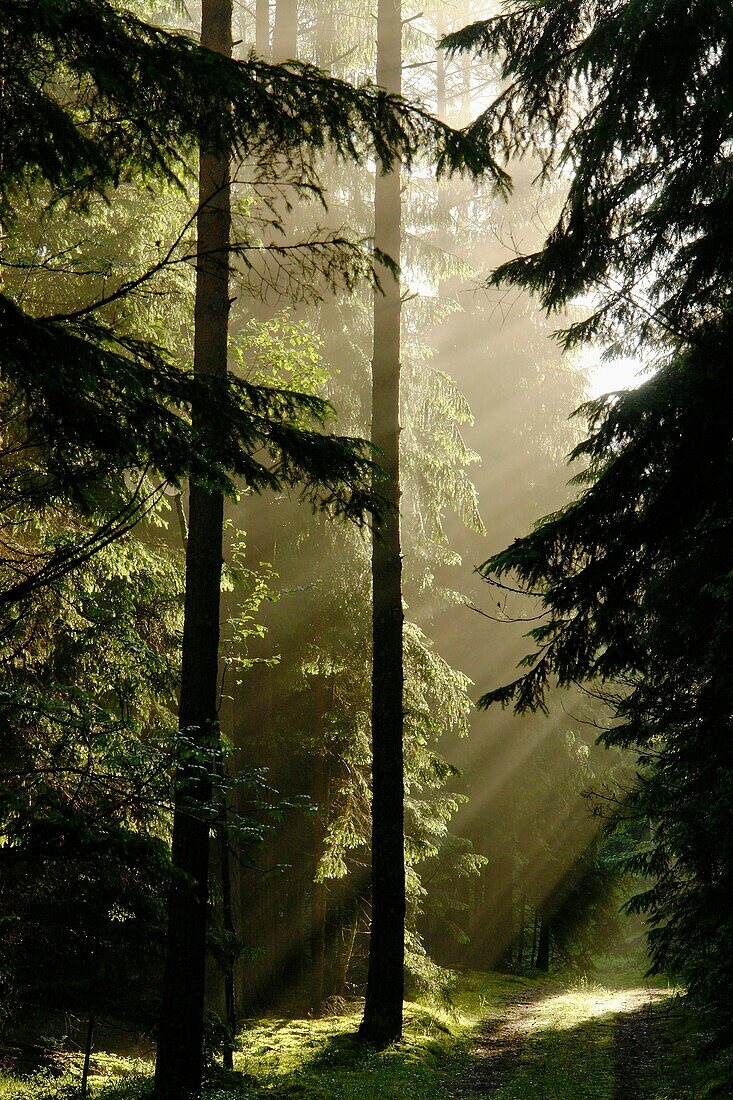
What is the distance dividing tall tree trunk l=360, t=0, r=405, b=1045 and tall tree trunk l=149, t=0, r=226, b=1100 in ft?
9.60

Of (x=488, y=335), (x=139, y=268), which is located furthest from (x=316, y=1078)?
(x=488, y=335)

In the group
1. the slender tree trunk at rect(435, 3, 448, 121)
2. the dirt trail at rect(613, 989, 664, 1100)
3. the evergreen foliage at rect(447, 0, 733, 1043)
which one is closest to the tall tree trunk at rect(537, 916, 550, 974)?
the dirt trail at rect(613, 989, 664, 1100)

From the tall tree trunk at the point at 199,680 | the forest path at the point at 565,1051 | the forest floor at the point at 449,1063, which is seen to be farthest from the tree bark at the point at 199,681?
the forest path at the point at 565,1051

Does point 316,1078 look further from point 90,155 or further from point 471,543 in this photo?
point 471,543

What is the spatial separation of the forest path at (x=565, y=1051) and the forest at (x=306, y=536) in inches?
4.1

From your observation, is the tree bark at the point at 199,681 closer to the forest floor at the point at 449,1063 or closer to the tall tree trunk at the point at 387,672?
the forest floor at the point at 449,1063

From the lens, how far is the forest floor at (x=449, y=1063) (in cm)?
730

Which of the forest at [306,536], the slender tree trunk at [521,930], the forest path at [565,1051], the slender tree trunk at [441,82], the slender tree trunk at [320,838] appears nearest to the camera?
the forest at [306,536]

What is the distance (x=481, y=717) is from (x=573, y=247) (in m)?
15.6

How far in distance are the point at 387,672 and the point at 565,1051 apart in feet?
19.9

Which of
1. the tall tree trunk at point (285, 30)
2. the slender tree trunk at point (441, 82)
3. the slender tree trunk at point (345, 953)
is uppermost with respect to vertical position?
the slender tree trunk at point (441, 82)

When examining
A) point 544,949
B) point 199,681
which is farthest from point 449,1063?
point 544,949

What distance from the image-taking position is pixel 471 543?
21.5m

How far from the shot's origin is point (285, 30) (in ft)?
45.4
